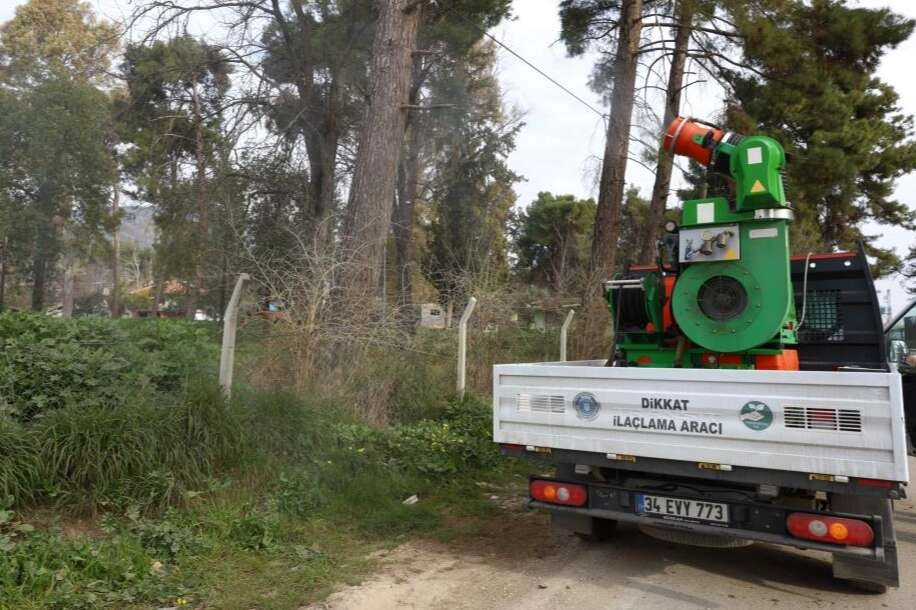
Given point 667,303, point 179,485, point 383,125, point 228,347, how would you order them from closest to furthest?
point 179,485 < point 667,303 < point 228,347 < point 383,125

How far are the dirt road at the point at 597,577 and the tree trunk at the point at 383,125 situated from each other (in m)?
5.09

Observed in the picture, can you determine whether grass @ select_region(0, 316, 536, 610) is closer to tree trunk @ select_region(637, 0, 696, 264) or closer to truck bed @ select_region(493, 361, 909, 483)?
truck bed @ select_region(493, 361, 909, 483)

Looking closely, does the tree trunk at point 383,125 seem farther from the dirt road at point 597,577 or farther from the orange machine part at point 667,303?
the dirt road at point 597,577

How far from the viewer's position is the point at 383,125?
10.0m

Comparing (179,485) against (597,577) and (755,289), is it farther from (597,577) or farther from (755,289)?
(755,289)

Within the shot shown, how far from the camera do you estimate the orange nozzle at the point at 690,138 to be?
5.69 metres

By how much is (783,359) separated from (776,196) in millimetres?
1190

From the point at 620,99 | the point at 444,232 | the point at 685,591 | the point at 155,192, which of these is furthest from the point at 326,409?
the point at 444,232

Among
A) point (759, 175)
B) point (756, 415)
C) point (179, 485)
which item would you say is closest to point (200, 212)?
point (179, 485)

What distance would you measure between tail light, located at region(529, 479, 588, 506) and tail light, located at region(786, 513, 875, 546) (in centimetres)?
128

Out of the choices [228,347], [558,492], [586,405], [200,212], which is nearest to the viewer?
[586,405]

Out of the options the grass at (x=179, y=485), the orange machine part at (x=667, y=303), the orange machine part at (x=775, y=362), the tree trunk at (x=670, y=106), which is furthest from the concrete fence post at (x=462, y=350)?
the tree trunk at (x=670, y=106)

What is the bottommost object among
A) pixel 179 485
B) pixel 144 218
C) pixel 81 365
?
pixel 179 485

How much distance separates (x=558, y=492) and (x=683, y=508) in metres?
0.86
